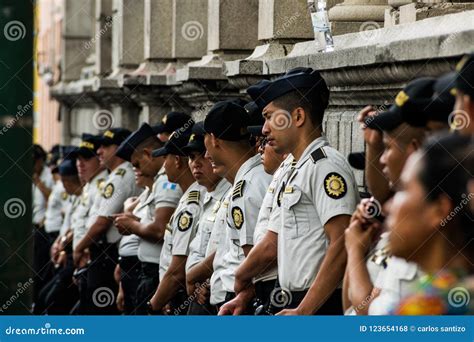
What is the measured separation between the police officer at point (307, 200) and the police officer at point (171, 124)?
14.7 ft

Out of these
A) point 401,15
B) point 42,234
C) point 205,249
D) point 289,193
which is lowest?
point 42,234

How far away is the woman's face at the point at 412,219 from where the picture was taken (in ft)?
17.2

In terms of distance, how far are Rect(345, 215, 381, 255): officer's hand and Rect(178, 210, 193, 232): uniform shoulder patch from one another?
4306 mm

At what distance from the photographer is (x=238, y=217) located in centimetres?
941

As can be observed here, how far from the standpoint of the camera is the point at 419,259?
543 centimetres

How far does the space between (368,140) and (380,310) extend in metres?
1.16

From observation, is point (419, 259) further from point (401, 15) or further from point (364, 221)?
point (401, 15)

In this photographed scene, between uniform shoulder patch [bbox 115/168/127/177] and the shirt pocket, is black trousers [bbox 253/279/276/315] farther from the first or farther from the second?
uniform shoulder patch [bbox 115/168/127/177]

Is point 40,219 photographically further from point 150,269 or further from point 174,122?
point 150,269

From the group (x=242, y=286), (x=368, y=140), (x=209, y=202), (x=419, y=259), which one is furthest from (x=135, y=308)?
(x=419, y=259)

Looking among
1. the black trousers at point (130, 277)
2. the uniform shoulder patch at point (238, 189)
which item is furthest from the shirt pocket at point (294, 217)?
the black trousers at point (130, 277)

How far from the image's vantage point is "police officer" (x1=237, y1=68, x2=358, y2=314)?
7.92 meters

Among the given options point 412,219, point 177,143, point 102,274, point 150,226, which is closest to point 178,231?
point 177,143

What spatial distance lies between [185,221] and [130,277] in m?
2.14
